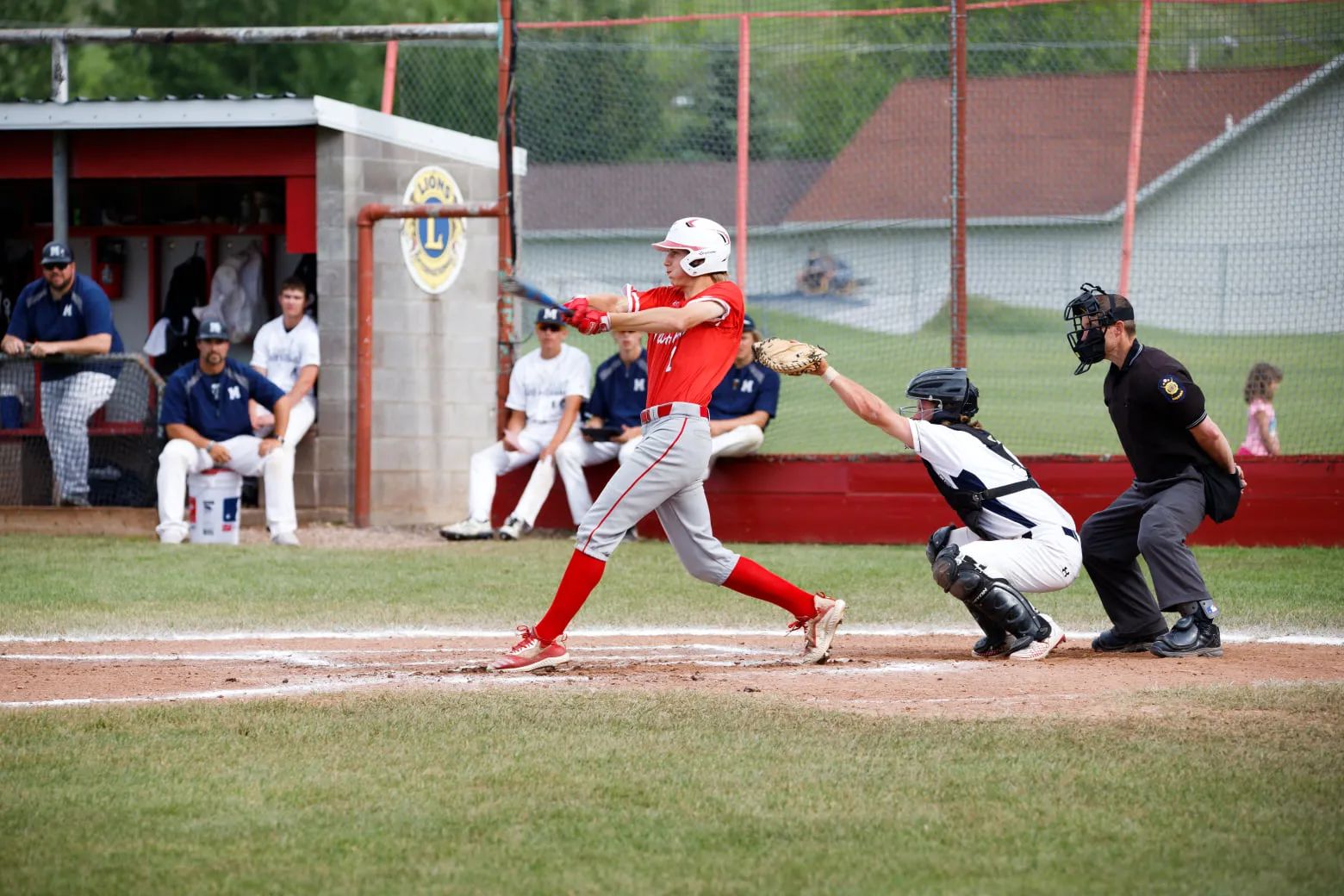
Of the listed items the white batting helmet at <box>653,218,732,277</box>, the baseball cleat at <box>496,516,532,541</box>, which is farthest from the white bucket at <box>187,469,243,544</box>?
the white batting helmet at <box>653,218,732,277</box>

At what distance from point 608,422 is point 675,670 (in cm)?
581

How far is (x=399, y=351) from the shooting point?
1310cm

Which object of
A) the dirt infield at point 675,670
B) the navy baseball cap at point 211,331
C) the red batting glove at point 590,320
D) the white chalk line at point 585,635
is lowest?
the white chalk line at point 585,635

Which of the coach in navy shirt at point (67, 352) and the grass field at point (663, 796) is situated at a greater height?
the coach in navy shirt at point (67, 352)

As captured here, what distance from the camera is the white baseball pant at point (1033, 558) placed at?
6707 millimetres

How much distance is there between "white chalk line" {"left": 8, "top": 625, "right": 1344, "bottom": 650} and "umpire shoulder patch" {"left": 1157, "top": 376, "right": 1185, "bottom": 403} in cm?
132

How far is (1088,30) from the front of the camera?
44.0ft

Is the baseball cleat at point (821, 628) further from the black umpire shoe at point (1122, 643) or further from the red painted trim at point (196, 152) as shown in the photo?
Answer: the red painted trim at point (196, 152)

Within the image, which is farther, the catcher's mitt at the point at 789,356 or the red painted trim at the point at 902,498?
the red painted trim at the point at 902,498

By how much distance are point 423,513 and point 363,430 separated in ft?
3.39

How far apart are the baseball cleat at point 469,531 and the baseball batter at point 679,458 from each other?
5.25 m

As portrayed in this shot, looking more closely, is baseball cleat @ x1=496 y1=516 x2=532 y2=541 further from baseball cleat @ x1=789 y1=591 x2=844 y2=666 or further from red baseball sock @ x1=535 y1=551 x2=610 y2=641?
red baseball sock @ x1=535 y1=551 x2=610 y2=641

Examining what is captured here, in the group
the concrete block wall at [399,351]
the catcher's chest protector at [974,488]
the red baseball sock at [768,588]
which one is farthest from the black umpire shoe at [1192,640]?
the concrete block wall at [399,351]

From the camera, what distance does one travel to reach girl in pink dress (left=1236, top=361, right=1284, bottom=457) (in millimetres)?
11688
